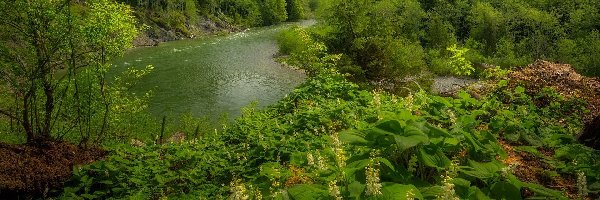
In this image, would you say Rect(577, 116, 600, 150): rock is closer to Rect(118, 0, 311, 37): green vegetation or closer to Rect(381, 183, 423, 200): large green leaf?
Rect(381, 183, 423, 200): large green leaf

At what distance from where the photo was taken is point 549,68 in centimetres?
1364

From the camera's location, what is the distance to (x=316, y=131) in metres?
8.22

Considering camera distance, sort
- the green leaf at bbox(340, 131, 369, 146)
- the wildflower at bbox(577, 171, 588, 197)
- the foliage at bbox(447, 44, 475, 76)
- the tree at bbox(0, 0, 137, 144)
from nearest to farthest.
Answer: the wildflower at bbox(577, 171, 588, 197) → the green leaf at bbox(340, 131, 369, 146) → the tree at bbox(0, 0, 137, 144) → the foliage at bbox(447, 44, 475, 76)

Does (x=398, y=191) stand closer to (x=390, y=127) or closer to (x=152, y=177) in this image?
(x=390, y=127)

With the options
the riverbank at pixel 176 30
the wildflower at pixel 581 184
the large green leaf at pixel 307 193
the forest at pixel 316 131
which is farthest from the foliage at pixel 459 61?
the riverbank at pixel 176 30

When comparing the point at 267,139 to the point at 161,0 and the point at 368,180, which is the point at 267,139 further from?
the point at 161,0

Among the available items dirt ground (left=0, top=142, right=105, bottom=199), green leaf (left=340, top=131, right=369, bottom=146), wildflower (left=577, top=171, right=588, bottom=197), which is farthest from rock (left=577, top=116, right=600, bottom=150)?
dirt ground (left=0, top=142, right=105, bottom=199)

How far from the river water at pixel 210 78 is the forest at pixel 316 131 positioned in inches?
170

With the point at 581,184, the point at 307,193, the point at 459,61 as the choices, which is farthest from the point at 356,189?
the point at 459,61

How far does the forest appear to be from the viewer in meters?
4.53

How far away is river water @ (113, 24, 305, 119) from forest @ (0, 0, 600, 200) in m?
4.31

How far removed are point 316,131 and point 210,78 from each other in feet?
113

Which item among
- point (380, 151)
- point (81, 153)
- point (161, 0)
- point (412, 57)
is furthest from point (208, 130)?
point (161, 0)

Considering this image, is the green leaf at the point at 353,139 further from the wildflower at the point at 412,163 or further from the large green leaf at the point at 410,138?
the wildflower at the point at 412,163
